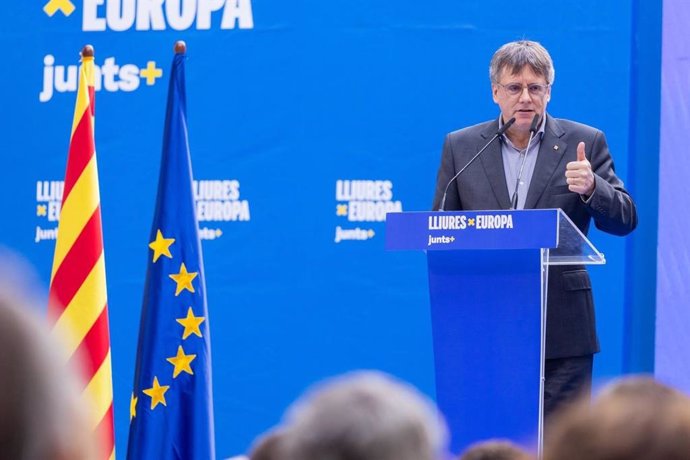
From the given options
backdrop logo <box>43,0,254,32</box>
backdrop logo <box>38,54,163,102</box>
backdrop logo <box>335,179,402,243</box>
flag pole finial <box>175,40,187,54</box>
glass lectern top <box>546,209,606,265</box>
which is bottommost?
glass lectern top <box>546,209,606,265</box>

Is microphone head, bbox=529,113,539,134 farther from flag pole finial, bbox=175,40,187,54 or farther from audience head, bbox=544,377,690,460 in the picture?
audience head, bbox=544,377,690,460

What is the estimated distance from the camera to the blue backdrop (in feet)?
18.7

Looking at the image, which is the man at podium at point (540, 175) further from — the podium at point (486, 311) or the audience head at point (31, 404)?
the audience head at point (31, 404)

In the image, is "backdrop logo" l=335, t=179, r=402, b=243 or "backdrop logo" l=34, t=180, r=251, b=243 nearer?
"backdrop logo" l=335, t=179, r=402, b=243

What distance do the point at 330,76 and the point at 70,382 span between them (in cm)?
490

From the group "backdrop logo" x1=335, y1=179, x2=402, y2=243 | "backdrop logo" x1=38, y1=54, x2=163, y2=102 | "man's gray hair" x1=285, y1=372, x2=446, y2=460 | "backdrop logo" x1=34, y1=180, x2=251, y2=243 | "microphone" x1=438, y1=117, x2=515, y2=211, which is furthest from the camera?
"backdrop logo" x1=38, y1=54, x2=163, y2=102

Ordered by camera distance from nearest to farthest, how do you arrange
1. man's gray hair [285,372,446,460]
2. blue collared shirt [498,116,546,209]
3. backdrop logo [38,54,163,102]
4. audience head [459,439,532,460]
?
man's gray hair [285,372,446,460] → audience head [459,439,532,460] → blue collared shirt [498,116,546,209] → backdrop logo [38,54,163,102]

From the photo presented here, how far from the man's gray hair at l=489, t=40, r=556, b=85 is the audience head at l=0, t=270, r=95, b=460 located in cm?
342

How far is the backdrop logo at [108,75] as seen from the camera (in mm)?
5941

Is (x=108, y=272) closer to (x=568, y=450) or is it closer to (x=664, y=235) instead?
(x=664, y=235)

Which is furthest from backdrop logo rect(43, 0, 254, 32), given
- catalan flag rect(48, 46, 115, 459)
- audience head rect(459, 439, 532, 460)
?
audience head rect(459, 439, 532, 460)

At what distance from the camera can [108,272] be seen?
593cm

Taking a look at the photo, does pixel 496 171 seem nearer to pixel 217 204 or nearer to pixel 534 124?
pixel 534 124

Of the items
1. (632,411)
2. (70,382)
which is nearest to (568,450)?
(632,411)
